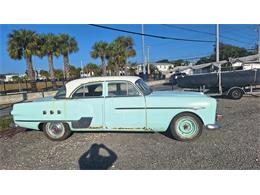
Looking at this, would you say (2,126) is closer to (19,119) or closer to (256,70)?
(19,119)

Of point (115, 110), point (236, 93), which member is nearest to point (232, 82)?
point (236, 93)

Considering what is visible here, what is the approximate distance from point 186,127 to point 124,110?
4.81 feet

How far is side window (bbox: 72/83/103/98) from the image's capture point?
5137 millimetres

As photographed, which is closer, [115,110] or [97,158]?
[97,158]

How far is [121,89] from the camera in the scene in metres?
5.06

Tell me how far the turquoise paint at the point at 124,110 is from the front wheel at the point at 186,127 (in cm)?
11

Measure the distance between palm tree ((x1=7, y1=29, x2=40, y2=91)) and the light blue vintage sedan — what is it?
50.6 ft

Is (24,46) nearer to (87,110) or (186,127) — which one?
(87,110)

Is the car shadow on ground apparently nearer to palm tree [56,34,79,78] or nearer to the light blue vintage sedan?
the light blue vintage sedan

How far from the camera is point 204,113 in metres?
4.79

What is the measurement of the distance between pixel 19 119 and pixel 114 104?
2.44 metres

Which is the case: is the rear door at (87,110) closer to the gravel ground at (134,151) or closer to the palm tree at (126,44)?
the gravel ground at (134,151)

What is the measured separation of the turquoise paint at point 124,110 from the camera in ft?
15.8

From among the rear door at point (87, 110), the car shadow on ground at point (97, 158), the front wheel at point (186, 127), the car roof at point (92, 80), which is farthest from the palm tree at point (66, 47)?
the front wheel at point (186, 127)
